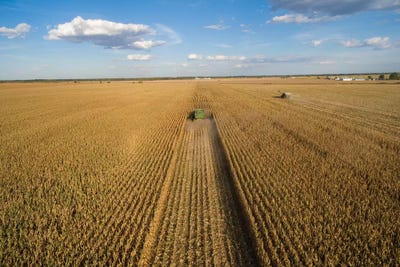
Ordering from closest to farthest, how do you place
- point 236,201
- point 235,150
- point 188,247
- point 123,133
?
point 188,247 < point 236,201 < point 235,150 < point 123,133

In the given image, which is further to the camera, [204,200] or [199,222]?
[204,200]

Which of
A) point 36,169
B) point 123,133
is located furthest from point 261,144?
point 36,169

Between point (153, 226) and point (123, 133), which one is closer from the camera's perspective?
point (153, 226)

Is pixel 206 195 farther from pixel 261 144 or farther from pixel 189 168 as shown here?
pixel 261 144

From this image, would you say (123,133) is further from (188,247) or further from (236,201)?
(188,247)

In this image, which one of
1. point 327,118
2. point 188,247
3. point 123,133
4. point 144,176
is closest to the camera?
point 188,247

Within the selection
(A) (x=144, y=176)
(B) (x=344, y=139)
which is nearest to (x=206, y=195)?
(A) (x=144, y=176)
